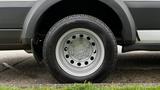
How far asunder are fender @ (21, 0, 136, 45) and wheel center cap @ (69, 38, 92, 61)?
470 mm

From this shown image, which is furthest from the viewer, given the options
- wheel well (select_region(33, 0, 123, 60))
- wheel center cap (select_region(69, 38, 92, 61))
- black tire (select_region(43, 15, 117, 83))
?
wheel well (select_region(33, 0, 123, 60))

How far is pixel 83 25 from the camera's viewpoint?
4871mm

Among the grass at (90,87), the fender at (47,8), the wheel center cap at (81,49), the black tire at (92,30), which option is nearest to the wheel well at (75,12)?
the fender at (47,8)

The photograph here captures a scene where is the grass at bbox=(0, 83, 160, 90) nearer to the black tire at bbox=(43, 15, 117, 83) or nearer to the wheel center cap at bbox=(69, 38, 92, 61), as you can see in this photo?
the black tire at bbox=(43, 15, 117, 83)

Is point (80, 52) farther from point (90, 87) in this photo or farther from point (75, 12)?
point (90, 87)

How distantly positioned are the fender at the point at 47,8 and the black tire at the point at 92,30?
0.23m

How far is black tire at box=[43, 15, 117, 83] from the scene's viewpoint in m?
4.84

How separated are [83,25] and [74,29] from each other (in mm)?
121

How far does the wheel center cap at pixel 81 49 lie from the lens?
4973 mm

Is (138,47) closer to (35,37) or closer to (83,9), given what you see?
(83,9)

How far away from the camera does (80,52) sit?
4988 millimetres

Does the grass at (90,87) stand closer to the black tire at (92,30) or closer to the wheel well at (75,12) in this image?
the black tire at (92,30)

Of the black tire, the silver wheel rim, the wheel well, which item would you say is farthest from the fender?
the silver wheel rim

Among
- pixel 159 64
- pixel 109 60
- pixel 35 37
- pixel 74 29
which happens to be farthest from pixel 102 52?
pixel 159 64
